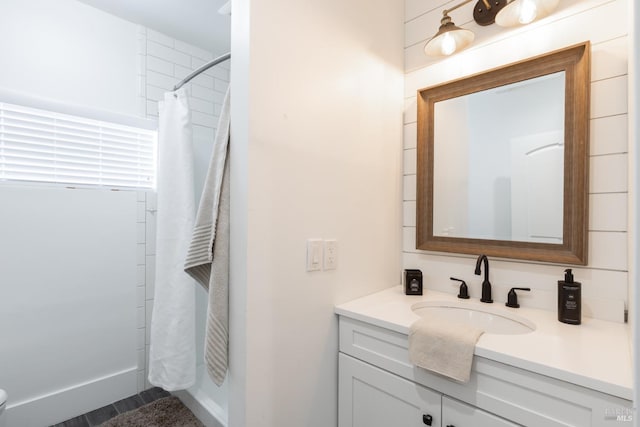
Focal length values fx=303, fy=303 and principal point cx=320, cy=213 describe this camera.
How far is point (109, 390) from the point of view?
1.90m

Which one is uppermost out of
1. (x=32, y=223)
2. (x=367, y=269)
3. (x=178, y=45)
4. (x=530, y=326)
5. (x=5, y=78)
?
(x=178, y=45)

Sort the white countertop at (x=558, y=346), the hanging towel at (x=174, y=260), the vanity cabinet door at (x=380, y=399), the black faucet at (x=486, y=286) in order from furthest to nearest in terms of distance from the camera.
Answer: the hanging towel at (x=174, y=260) < the black faucet at (x=486, y=286) < the vanity cabinet door at (x=380, y=399) < the white countertop at (x=558, y=346)

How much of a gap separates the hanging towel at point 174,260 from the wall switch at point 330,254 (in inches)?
39.3

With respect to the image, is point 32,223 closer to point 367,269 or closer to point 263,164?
point 263,164

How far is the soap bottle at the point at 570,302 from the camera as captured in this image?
106cm

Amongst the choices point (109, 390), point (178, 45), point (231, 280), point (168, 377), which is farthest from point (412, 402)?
point (178, 45)

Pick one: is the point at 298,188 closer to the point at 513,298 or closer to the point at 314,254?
the point at 314,254

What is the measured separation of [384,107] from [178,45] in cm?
172

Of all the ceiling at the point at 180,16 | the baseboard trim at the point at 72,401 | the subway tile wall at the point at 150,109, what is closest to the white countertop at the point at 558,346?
the subway tile wall at the point at 150,109

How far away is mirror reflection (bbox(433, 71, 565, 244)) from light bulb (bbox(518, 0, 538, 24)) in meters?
0.23

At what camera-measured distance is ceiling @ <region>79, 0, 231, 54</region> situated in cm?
183

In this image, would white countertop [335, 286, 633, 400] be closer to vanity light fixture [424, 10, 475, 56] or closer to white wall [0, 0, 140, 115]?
vanity light fixture [424, 10, 475, 56]

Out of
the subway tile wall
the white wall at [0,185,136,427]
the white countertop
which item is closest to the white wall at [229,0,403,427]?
the white countertop

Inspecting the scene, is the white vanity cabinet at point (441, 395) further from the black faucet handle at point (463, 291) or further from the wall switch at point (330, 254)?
the black faucet handle at point (463, 291)
